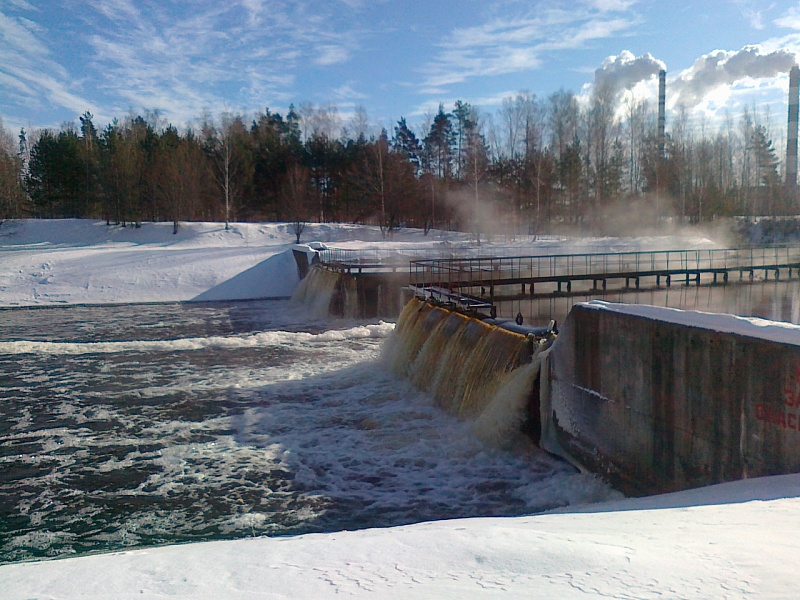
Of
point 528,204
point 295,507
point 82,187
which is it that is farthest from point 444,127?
point 295,507

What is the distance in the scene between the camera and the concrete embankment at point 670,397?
628 centimetres

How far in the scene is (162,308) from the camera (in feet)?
96.8

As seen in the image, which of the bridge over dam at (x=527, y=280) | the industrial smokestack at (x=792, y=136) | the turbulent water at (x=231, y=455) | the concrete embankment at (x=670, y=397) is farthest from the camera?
the industrial smokestack at (x=792, y=136)

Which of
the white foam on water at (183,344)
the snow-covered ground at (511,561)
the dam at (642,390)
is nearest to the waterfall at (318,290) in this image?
the white foam on water at (183,344)

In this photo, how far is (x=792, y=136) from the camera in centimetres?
4478

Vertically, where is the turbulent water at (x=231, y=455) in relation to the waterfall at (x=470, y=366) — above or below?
below

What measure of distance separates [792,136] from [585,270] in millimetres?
26693

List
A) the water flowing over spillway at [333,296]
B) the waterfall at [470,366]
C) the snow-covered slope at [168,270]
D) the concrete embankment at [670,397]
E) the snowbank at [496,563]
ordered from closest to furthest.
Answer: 1. the snowbank at [496,563]
2. the concrete embankment at [670,397]
3. the waterfall at [470,366]
4. the water flowing over spillway at [333,296]
5. the snow-covered slope at [168,270]

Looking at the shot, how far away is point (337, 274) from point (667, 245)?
2164 cm

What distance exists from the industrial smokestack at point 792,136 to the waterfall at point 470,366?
37680mm

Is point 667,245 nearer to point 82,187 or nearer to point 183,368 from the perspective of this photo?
point 183,368

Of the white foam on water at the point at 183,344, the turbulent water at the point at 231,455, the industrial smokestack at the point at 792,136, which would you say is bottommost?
the turbulent water at the point at 231,455

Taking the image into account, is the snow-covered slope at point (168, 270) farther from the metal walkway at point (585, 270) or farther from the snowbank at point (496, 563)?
the snowbank at point (496, 563)

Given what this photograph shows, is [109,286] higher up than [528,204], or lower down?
lower down
